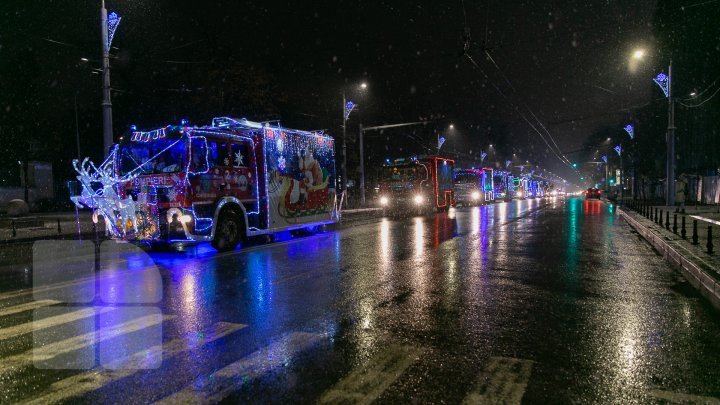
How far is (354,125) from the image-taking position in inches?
1953

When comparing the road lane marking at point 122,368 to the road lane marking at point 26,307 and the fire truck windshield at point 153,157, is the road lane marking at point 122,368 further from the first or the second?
the fire truck windshield at point 153,157

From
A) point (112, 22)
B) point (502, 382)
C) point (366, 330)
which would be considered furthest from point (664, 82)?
Answer: point (502, 382)

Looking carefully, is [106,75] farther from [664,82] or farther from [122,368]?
[664,82]

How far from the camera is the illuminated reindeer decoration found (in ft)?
40.9

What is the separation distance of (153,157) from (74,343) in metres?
7.90

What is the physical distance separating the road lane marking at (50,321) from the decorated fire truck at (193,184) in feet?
17.1

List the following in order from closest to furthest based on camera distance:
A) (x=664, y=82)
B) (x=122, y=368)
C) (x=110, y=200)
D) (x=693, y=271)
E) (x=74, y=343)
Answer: (x=122, y=368) → (x=74, y=343) → (x=693, y=271) → (x=110, y=200) → (x=664, y=82)

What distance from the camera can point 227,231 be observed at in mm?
13367

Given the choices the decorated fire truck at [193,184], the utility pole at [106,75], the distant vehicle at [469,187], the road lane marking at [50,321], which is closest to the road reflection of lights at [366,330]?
the road lane marking at [50,321]

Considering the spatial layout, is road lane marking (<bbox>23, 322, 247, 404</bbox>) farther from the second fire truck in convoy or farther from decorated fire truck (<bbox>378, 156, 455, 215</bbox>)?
the second fire truck in convoy

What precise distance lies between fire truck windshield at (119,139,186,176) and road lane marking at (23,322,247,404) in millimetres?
7266

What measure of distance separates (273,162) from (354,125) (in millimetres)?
35113

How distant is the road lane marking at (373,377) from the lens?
3.93 metres

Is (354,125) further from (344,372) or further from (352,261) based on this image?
(344,372)
